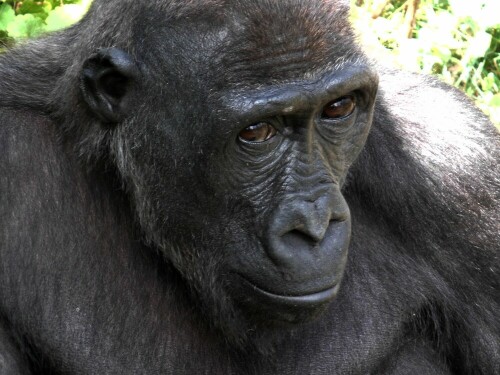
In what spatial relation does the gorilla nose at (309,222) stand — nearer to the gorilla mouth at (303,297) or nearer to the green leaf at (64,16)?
the gorilla mouth at (303,297)

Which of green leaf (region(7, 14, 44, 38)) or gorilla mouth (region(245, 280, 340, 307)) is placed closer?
gorilla mouth (region(245, 280, 340, 307))

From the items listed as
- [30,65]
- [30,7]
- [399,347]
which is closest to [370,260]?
[399,347]

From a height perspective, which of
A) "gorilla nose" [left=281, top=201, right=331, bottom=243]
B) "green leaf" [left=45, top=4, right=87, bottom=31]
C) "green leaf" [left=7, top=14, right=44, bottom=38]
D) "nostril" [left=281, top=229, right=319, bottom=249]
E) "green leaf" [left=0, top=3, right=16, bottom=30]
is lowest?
"green leaf" [left=45, top=4, right=87, bottom=31]

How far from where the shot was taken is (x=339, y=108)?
191 inches

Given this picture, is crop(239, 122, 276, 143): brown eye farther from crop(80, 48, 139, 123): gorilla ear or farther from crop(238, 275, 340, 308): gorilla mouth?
crop(238, 275, 340, 308): gorilla mouth

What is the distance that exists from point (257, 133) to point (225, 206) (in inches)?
13.8

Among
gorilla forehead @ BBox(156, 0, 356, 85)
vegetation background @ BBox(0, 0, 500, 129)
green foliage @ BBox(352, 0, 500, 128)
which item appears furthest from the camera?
green foliage @ BBox(352, 0, 500, 128)

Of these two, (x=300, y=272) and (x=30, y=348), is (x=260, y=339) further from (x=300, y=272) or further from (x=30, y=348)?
(x=30, y=348)

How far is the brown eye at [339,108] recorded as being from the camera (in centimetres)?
483

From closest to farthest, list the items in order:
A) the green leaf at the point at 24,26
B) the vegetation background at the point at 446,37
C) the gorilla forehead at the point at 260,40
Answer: the gorilla forehead at the point at 260,40, the green leaf at the point at 24,26, the vegetation background at the point at 446,37

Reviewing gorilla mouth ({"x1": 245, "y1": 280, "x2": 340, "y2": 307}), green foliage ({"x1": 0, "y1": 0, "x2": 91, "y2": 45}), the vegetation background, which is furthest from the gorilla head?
the vegetation background

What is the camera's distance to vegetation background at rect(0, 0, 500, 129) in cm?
807

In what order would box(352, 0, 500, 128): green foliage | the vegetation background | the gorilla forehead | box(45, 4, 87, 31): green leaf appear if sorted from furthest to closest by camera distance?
1. box(352, 0, 500, 128): green foliage
2. the vegetation background
3. box(45, 4, 87, 31): green leaf
4. the gorilla forehead

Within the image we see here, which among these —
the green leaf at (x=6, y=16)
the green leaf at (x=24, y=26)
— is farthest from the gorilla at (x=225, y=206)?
the green leaf at (x=6, y=16)
